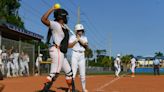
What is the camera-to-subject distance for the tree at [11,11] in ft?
230

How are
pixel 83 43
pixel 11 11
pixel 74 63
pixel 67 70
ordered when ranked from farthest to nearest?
pixel 11 11, pixel 74 63, pixel 83 43, pixel 67 70

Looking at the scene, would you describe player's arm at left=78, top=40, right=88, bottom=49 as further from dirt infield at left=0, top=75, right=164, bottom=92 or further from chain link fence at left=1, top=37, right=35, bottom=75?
chain link fence at left=1, top=37, right=35, bottom=75

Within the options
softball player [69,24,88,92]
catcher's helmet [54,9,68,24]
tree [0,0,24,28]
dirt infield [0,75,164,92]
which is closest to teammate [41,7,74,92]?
catcher's helmet [54,9,68,24]

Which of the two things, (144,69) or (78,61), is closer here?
(78,61)

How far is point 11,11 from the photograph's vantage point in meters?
75.3

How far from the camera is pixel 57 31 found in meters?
10.1

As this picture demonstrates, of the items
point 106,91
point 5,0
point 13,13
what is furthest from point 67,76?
point 13,13

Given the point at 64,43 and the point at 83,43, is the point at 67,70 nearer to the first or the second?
the point at 64,43

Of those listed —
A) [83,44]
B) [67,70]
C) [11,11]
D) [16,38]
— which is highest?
[11,11]

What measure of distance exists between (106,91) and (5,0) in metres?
59.3

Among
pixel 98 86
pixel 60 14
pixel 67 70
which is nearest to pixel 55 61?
pixel 67 70

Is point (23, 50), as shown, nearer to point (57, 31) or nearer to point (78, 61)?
point (78, 61)

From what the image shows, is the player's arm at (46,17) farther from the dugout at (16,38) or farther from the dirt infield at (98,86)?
the dugout at (16,38)

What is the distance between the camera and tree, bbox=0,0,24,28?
70.2 m
